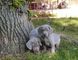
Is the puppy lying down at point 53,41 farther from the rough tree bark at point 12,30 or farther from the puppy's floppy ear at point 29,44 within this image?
the rough tree bark at point 12,30

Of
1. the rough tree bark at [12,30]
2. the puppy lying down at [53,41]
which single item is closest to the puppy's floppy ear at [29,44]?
the rough tree bark at [12,30]

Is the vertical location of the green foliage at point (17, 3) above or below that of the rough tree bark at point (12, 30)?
above

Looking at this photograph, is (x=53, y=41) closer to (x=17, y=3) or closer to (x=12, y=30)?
(x=12, y=30)

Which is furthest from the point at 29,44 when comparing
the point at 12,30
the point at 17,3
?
the point at 17,3

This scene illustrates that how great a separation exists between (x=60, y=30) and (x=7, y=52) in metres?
2.48

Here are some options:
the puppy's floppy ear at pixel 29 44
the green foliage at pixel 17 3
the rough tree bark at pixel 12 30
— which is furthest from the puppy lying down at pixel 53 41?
the green foliage at pixel 17 3

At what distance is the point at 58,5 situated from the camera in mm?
10281

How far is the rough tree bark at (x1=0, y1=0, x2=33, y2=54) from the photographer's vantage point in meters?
5.53

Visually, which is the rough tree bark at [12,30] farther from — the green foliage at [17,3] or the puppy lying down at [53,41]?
the puppy lying down at [53,41]

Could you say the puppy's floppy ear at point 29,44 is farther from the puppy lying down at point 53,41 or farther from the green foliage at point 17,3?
the green foliage at point 17,3

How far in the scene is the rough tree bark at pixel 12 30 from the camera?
218 inches

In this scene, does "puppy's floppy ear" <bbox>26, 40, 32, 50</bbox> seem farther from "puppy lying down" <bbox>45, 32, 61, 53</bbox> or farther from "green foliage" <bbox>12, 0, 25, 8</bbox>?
"green foliage" <bbox>12, 0, 25, 8</bbox>

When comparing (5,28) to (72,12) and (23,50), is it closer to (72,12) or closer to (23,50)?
(23,50)

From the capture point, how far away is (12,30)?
5.58 metres
